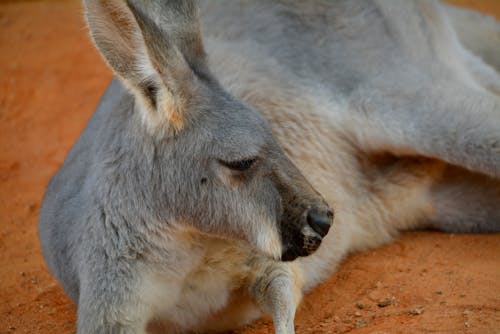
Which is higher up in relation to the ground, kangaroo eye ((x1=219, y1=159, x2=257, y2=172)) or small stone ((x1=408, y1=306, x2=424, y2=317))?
kangaroo eye ((x1=219, y1=159, x2=257, y2=172))

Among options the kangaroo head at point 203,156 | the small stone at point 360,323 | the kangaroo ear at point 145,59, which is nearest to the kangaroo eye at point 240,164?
the kangaroo head at point 203,156

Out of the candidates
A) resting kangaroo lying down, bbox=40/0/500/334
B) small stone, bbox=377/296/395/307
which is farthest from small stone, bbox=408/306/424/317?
resting kangaroo lying down, bbox=40/0/500/334

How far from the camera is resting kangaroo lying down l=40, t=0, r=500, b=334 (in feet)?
11.9

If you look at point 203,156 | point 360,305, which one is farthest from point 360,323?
point 203,156

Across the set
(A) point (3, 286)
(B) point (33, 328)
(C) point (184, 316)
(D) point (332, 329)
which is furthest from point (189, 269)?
(A) point (3, 286)

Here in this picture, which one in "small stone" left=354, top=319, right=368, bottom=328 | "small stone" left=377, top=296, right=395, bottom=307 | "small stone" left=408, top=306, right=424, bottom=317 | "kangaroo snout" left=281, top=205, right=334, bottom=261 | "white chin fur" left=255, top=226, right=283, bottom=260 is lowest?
"small stone" left=377, top=296, right=395, bottom=307

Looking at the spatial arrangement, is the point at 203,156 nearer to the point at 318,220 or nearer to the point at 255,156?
the point at 255,156

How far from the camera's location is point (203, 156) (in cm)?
365

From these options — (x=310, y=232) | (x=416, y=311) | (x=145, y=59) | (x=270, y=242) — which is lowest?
(x=416, y=311)

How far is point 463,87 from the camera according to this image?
4.84m

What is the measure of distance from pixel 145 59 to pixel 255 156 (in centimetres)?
69

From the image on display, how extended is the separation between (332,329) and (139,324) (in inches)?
40.1

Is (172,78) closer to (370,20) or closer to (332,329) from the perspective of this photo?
(332,329)

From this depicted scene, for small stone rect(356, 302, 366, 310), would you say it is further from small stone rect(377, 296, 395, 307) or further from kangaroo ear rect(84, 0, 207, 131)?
kangaroo ear rect(84, 0, 207, 131)
